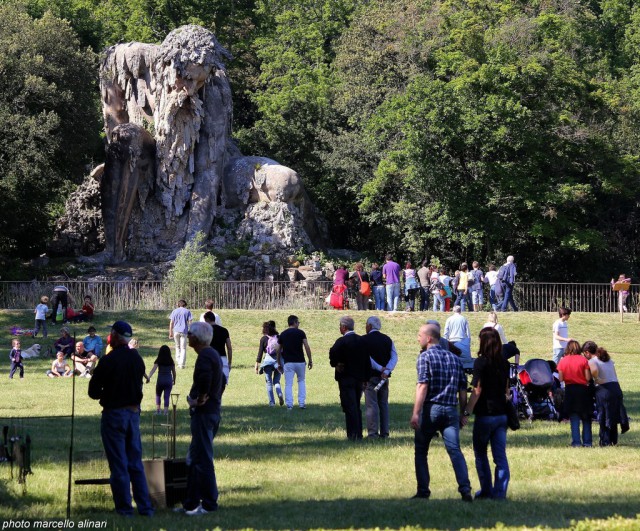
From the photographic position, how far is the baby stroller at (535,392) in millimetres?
17531

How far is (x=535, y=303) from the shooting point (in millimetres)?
38219

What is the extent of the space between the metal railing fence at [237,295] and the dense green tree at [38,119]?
691cm

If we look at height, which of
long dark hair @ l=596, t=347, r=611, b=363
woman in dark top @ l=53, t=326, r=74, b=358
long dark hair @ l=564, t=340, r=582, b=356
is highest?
woman in dark top @ l=53, t=326, r=74, b=358

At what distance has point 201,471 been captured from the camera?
1073 centimetres

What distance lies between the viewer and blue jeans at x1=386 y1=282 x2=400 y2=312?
33500 mm

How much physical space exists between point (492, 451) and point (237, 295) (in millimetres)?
25489

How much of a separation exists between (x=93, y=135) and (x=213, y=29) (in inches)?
564

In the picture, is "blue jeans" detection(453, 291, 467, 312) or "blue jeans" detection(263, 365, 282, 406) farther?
"blue jeans" detection(453, 291, 467, 312)

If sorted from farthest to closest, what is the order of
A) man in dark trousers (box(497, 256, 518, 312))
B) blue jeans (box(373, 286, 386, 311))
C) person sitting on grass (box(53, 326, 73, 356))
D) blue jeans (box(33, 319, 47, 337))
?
blue jeans (box(373, 286, 386, 311)) < man in dark trousers (box(497, 256, 518, 312)) < blue jeans (box(33, 319, 47, 337)) < person sitting on grass (box(53, 326, 73, 356))

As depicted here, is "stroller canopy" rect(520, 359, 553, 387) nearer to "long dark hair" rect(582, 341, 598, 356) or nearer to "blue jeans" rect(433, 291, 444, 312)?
"long dark hair" rect(582, 341, 598, 356)

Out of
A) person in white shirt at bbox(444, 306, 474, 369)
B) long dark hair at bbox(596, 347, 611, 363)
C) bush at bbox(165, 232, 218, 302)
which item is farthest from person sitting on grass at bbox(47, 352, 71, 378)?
long dark hair at bbox(596, 347, 611, 363)

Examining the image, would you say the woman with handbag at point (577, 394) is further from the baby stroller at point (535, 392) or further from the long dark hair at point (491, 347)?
the long dark hair at point (491, 347)

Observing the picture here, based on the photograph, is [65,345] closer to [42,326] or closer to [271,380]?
[42,326]

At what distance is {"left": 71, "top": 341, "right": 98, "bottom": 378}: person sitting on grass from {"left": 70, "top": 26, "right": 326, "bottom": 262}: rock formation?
1772 cm
